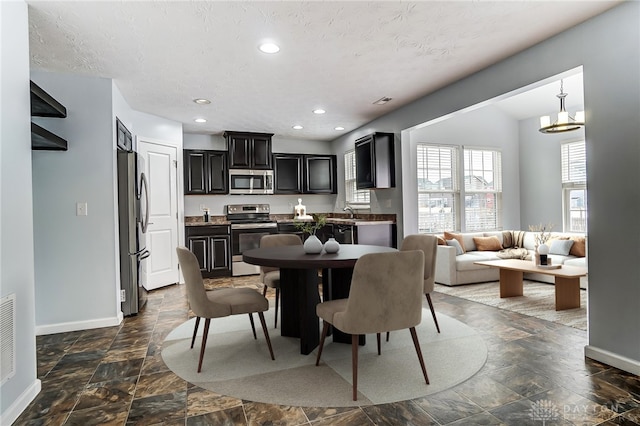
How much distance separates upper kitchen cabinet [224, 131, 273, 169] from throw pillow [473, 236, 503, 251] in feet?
12.0

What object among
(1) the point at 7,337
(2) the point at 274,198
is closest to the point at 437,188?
(2) the point at 274,198

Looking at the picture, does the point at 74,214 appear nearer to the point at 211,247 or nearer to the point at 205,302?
the point at 205,302

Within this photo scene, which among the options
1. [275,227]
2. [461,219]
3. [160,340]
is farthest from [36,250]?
[461,219]

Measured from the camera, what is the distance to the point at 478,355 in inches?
108

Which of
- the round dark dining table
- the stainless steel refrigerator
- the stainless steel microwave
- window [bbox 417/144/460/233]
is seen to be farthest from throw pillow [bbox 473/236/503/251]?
the stainless steel refrigerator

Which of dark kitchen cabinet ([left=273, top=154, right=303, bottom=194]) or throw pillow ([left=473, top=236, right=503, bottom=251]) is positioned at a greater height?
dark kitchen cabinet ([left=273, top=154, right=303, bottom=194])

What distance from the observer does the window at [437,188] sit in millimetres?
6066

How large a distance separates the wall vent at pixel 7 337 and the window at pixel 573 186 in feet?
22.9

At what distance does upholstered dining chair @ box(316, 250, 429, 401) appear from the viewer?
6.95 feet

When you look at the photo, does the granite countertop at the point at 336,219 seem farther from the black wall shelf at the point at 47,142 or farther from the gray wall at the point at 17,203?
the gray wall at the point at 17,203

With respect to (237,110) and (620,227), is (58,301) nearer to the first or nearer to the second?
(237,110)

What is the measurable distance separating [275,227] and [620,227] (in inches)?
189

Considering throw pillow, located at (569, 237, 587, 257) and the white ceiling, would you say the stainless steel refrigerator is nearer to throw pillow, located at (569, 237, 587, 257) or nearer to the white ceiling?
the white ceiling

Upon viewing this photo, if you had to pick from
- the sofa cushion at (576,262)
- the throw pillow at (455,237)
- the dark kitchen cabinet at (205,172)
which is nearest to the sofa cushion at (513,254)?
the throw pillow at (455,237)
